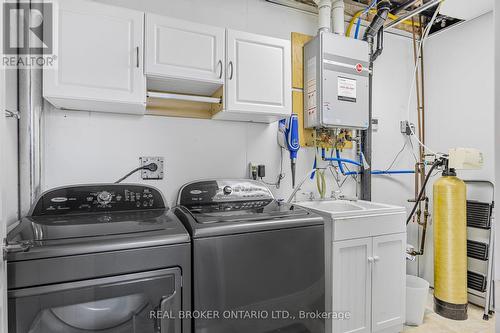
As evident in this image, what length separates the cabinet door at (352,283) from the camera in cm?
181

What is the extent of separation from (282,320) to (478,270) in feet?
7.00

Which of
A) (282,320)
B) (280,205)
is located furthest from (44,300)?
(280,205)

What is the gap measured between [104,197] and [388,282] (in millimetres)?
2026

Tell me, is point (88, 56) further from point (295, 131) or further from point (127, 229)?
point (295, 131)

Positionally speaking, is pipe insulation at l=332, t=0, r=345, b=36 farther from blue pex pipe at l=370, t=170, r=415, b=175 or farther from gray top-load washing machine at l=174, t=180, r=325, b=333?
gray top-load washing machine at l=174, t=180, r=325, b=333

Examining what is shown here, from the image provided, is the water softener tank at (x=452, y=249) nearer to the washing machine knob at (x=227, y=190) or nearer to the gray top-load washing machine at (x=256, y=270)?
the gray top-load washing machine at (x=256, y=270)

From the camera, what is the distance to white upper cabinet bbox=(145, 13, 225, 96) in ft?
5.22

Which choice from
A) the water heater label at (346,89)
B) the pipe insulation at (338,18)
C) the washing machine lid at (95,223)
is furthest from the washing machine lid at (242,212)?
the pipe insulation at (338,18)

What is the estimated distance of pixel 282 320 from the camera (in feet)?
4.76

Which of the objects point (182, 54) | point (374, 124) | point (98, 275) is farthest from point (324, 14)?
point (98, 275)

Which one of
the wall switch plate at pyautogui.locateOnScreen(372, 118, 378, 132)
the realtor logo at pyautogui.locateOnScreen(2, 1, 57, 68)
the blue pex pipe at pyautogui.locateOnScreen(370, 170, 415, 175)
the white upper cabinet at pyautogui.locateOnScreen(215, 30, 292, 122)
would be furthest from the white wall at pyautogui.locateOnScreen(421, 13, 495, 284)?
the realtor logo at pyautogui.locateOnScreen(2, 1, 57, 68)

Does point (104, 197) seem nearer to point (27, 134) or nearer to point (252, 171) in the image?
point (27, 134)

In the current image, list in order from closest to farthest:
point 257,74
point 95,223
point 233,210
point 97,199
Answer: point 95,223 → point 97,199 → point 233,210 → point 257,74

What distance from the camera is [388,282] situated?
6.47ft
